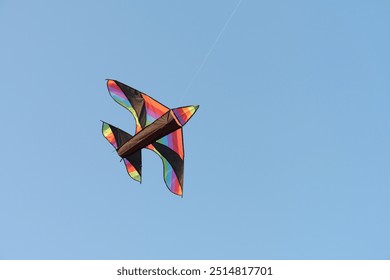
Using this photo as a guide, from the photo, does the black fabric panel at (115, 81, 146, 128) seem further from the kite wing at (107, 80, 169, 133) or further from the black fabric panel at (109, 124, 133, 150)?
A: the black fabric panel at (109, 124, 133, 150)

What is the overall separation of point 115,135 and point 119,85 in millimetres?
689

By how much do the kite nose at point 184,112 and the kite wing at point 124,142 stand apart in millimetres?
1033

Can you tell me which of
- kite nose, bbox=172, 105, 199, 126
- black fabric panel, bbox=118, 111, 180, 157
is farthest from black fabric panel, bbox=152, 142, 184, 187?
kite nose, bbox=172, 105, 199, 126

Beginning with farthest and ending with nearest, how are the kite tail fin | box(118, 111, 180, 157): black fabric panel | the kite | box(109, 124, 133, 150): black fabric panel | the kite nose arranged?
the kite tail fin
box(109, 124, 133, 150): black fabric panel
the kite
box(118, 111, 180, 157): black fabric panel
the kite nose

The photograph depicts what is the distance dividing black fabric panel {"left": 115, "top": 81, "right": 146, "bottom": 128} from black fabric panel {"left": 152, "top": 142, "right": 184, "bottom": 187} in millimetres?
364

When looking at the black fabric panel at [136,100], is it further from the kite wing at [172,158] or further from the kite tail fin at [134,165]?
the kite tail fin at [134,165]

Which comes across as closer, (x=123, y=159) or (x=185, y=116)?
(x=185, y=116)

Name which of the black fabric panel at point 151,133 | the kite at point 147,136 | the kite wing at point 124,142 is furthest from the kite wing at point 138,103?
the kite wing at point 124,142

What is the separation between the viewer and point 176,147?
20.2 feet

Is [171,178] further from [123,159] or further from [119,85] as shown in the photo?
[119,85]

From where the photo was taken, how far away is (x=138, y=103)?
622 centimetres

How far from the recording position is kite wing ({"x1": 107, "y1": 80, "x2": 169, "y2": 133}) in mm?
6016

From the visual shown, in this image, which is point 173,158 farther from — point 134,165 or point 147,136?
point 134,165
